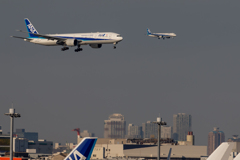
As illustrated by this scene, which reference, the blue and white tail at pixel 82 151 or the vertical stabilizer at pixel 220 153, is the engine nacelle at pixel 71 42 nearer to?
the blue and white tail at pixel 82 151

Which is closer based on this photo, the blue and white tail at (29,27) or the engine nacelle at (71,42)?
the engine nacelle at (71,42)

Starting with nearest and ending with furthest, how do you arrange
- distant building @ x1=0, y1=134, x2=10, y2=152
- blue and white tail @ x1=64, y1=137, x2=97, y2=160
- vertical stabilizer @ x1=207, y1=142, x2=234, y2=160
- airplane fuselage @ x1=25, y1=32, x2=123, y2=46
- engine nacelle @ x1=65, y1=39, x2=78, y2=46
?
blue and white tail @ x1=64, y1=137, x2=97, y2=160, vertical stabilizer @ x1=207, y1=142, x2=234, y2=160, engine nacelle @ x1=65, y1=39, x2=78, y2=46, airplane fuselage @ x1=25, y1=32, x2=123, y2=46, distant building @ x1=0, y1=134, x2=10, y2=152

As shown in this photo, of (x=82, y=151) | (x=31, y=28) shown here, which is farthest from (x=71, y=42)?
(x=82, y=151)

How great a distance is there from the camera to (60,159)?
177 m

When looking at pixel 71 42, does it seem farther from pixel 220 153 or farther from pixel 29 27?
pixel 220 153

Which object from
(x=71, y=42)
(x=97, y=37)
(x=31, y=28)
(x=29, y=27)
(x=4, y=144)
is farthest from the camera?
(x=4, y=144)

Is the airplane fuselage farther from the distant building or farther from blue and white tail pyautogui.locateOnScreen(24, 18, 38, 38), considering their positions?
the distant building

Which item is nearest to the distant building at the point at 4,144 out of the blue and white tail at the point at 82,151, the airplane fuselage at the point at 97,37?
the airplane fuselage at the point at 97,37

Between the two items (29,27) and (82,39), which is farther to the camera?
(29,27)

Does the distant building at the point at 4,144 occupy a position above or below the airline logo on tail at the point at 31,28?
below

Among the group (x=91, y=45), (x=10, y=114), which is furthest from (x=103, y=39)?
(x=10, y=114)

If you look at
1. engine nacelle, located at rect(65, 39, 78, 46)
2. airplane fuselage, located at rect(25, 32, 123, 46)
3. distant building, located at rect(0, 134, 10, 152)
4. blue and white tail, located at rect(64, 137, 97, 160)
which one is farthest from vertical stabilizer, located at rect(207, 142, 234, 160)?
distant building, located at rect(0, 134, 10, 152)

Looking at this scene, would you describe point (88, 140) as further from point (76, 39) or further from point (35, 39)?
point (35, 39)

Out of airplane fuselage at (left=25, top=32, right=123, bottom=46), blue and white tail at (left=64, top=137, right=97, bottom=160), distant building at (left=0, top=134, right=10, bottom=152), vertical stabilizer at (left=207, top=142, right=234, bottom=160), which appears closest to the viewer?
blue and white tail at (left=64, top=137, right=97, bottom=160)
